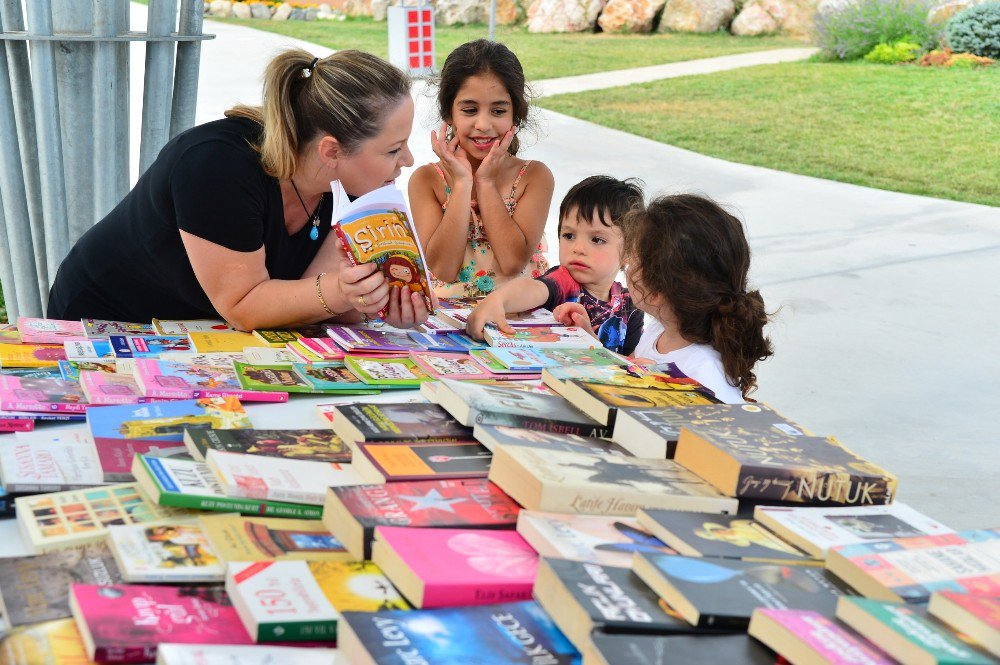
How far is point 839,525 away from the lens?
46.4 inches

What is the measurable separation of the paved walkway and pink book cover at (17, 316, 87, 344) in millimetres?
671

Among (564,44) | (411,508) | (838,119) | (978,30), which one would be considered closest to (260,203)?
(411,508)

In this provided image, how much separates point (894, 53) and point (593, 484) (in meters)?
14.8

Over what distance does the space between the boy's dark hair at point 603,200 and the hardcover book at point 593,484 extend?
1.34 meters

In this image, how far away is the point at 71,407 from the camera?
5.13 feet

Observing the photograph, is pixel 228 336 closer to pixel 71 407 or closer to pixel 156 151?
pixel 71 407

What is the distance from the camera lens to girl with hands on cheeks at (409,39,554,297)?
3018 mm

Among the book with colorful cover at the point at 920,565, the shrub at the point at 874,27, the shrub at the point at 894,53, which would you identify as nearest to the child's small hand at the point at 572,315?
the book with colorful cover at the point at 920,565

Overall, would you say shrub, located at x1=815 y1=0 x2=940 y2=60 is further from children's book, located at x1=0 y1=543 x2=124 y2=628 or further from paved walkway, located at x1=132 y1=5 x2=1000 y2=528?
children's book, located at x1=0 y1=543 x2=124 y2=628

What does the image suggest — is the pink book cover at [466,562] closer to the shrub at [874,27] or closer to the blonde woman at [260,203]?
the blonde woman at [260,203]

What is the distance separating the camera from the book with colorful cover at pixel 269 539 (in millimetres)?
1103

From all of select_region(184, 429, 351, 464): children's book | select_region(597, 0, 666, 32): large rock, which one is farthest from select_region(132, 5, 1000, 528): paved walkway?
select_region(597, 0, 666, 32): large rock

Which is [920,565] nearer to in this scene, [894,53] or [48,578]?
[48,578]

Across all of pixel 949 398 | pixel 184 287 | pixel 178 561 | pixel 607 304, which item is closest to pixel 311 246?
pixel 184 287
